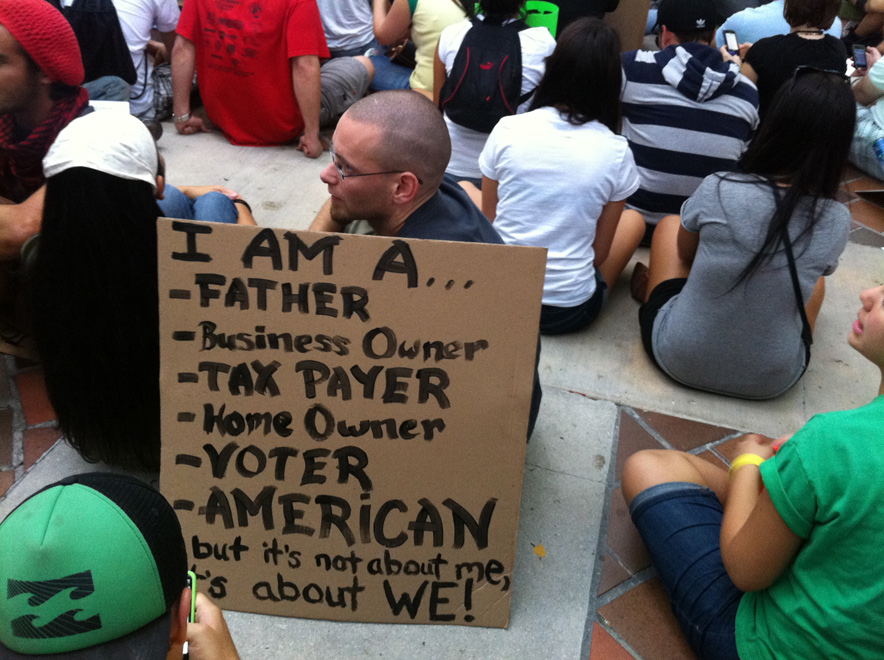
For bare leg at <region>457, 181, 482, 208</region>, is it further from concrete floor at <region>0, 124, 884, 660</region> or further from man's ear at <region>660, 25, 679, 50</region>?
man's ear at <region>660, 25, 679, 50</region>

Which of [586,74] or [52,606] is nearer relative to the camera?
[52,606]

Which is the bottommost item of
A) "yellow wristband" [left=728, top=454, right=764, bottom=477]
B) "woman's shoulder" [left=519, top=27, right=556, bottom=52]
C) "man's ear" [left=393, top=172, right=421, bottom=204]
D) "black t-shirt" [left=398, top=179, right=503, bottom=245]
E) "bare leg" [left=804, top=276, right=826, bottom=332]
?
"bare leg" [left=804, top=276, right=826, bottom=332]

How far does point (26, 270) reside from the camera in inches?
82.8

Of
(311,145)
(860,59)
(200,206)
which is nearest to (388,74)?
(311,145)

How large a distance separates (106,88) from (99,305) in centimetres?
248

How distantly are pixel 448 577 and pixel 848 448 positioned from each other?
0.99 meters

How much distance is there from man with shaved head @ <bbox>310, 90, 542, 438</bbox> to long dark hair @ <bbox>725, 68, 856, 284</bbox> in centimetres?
106

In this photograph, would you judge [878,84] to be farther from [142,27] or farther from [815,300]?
[142,27]

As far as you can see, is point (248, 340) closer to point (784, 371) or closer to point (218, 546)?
point (218, 546)

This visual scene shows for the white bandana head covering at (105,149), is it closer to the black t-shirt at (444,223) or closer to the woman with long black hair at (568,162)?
the black t-shirt at (444,223)

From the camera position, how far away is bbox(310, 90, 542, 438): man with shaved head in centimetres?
198

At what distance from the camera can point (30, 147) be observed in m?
2.38

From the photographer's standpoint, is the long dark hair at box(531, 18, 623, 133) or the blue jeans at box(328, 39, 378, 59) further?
the blue jeans at box(328, 39, 378, 59)

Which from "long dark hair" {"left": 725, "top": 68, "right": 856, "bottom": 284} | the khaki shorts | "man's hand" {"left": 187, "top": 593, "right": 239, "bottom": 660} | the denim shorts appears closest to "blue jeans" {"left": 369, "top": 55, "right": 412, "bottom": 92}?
the khaki shorts
